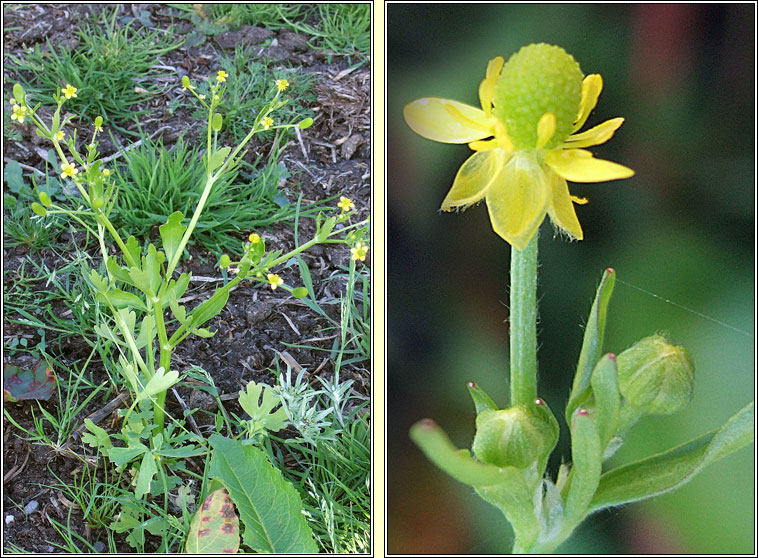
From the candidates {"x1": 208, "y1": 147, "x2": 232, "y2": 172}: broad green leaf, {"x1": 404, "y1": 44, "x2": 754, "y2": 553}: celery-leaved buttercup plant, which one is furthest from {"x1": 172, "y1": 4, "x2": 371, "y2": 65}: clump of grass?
{"x1": 404, "y1": 44, "x2": 754, "y2": 553}: celery-leaved buttercup plant

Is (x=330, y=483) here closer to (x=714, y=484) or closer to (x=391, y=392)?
(x=391, y=392)

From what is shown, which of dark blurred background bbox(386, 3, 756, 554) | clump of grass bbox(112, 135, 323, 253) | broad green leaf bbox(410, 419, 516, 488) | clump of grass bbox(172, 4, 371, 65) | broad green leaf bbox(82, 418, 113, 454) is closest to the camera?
broad green leaf bbox(410, 419, 516, 488)

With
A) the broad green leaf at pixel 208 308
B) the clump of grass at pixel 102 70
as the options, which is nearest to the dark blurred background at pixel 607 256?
the broad green leaf at pixel 208 308

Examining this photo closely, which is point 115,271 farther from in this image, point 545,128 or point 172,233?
point 545,128

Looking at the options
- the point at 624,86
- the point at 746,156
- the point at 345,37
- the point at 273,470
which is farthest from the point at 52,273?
the point at 746,156

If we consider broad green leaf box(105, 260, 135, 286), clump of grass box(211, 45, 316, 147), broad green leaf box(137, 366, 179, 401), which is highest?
clump of grass box(211, 45, 316, 147)

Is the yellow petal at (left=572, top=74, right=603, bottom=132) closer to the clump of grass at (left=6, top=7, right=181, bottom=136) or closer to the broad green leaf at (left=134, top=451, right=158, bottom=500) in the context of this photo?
the broad green leaf at (left=134, top=451, right=158, bottom=500)
